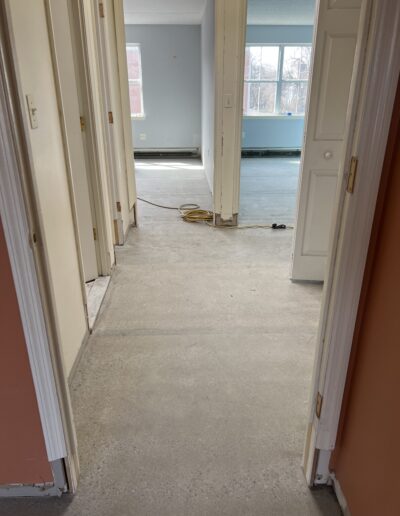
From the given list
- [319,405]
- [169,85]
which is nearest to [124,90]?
[319,405]

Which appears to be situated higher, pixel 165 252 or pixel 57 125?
pixel 57 125

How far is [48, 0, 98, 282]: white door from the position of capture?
8.00 ft

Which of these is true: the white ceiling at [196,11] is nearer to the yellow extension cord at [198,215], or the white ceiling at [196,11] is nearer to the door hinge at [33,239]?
the yellow extension cord at [198,215]

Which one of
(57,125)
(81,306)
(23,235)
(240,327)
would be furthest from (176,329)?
(23,235)

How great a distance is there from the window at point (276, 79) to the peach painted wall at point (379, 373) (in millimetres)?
7409

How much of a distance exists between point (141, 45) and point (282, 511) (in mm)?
8110

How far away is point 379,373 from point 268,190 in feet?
15.9

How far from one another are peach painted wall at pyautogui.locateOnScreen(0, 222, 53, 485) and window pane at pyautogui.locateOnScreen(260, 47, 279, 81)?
8.09 m

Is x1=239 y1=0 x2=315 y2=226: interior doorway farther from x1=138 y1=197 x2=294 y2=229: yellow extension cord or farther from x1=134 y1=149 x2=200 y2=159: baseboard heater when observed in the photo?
x1=138 y1=197 x2=294 y2=229: yellow extension cord

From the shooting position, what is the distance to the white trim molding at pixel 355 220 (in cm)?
97

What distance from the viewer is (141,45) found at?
768 cm

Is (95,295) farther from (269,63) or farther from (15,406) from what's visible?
(269,63)

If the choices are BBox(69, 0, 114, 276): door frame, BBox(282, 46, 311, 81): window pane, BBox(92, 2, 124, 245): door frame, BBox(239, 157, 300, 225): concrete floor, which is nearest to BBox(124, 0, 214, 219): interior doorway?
BBox(239, 157, 300, 225): concrete floor

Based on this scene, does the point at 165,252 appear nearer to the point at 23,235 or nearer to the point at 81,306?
the point at 81,306
